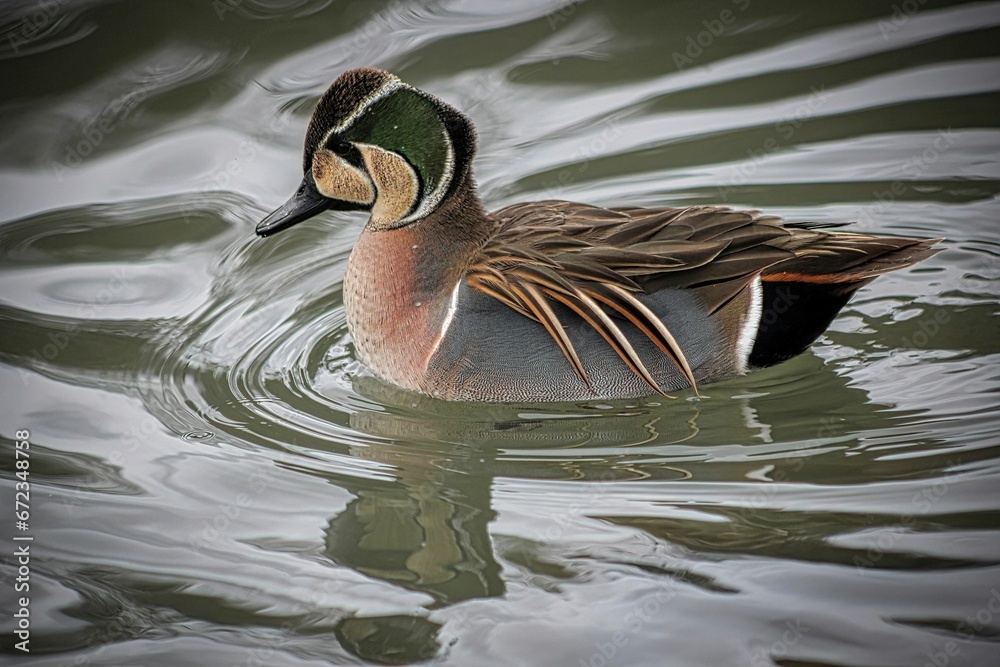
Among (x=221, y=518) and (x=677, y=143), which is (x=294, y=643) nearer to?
(x=221, y=518)

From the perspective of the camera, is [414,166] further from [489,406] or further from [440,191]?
[489,406]

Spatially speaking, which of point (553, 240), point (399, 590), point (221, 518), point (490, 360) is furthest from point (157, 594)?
point (553, 240)

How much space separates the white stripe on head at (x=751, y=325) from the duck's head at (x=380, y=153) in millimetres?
1602

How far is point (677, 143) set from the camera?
7.88 metres

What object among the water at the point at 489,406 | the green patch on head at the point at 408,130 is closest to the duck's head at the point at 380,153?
the green patch on head at the point at 408,130

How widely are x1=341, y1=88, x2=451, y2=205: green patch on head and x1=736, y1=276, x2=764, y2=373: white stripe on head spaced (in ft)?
5.55

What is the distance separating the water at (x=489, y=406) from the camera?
14.0ft

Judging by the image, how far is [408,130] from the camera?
565 centimetres

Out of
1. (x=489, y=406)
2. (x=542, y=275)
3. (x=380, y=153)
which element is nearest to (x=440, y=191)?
(x=380, y=153)

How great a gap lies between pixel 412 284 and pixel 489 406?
0.74m

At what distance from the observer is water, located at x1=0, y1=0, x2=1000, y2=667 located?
14.0 feet

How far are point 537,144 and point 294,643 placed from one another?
4714 mm

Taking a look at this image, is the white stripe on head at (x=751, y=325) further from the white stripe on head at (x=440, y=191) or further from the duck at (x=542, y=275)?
the white stripe on head at (x=440, y=191)

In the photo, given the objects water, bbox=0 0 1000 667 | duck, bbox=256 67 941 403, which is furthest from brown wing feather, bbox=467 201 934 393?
water, bbox=0 0 1000 667
